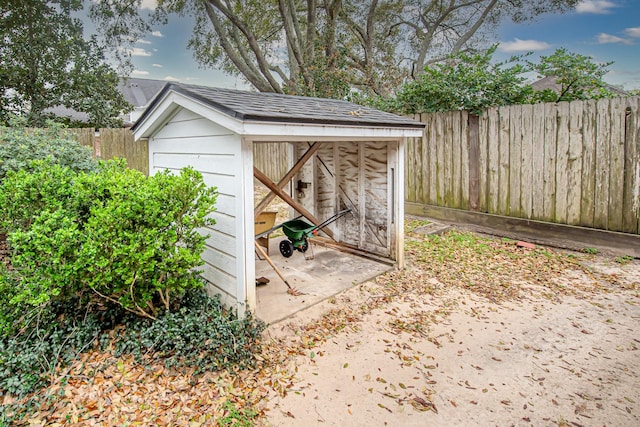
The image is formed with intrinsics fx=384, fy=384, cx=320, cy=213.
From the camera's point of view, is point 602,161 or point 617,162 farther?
point 602,161

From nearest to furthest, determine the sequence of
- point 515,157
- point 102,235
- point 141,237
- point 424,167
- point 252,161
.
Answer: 1. point 102,235
2. point 141,237
3. point 252,161
4. point 515,157
5. point 424,167

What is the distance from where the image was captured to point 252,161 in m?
3.60

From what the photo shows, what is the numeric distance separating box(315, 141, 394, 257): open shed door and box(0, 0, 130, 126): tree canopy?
1043 cm

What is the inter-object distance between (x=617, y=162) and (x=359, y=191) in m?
3.64

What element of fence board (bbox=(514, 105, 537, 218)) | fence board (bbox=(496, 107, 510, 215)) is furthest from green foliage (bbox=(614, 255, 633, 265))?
fence board (bbox=(496, 107, 510, 215))

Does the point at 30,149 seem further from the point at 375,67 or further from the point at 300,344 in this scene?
the point at 375,67

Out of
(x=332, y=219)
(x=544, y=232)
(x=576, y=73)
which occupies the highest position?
(x=576, y=73)

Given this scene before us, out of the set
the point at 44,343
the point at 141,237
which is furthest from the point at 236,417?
the point at 44,343

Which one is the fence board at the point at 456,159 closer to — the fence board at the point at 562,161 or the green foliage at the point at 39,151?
the fence board at the point at 562,161

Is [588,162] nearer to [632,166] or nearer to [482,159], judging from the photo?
[632,166]

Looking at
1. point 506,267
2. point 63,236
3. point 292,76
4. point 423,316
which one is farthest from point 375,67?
point 63,236

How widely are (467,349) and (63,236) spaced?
3452mm

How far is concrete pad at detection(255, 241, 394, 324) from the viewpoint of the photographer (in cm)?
420

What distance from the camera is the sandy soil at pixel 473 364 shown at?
103 inches
